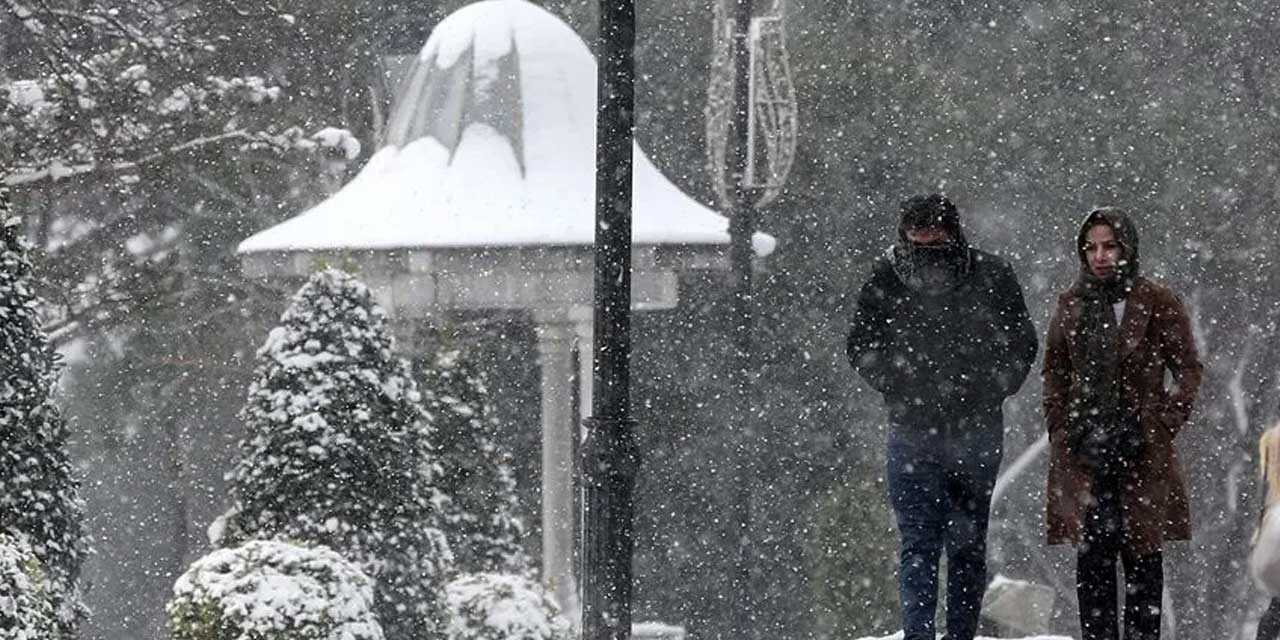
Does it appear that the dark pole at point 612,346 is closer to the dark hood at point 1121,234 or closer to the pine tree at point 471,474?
the dark hood at point 1121,234

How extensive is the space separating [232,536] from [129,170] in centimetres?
854

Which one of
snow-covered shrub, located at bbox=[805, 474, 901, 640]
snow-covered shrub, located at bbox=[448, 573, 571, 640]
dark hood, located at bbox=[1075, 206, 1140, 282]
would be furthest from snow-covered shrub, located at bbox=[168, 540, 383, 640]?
snow-covered shrub, located at bbox=[805, 474, 901, 640]

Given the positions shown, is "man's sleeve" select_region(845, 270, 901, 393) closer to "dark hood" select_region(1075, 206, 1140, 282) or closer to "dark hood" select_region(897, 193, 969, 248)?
"dark hood" select_region(897, 193, 969, 248)

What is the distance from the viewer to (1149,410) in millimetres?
6184

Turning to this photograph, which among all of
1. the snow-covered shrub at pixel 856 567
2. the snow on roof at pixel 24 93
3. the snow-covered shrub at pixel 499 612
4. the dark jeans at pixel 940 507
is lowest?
the snow-covered shrub at pixel 856 567

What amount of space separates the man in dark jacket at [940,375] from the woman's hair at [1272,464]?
83 centimetres

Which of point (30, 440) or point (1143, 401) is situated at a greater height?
point (1143, 401)

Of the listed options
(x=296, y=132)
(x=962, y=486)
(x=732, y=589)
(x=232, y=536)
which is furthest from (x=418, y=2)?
(x=962, y=486)

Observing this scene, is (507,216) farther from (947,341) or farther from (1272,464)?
(1272,464)

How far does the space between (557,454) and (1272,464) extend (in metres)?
6.08

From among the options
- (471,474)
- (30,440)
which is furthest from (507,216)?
(30,440)

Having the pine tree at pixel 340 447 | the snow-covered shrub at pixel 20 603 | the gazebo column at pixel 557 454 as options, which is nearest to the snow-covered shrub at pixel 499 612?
the pine tree at pixel 340 447

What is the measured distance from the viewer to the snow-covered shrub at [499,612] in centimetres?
952

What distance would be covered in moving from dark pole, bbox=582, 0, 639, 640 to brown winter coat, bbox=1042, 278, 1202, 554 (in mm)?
1638
